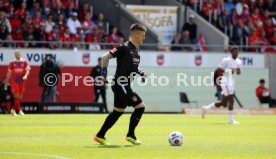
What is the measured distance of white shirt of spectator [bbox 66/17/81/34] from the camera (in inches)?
1470

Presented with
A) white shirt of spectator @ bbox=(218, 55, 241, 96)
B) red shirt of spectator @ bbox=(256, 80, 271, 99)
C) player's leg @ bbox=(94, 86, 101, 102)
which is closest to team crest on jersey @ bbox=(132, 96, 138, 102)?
white shirt of spectator @ bbox=(218, 55, 241, 96)

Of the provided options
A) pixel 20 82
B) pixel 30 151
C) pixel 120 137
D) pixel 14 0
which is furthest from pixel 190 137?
pixel 14 0

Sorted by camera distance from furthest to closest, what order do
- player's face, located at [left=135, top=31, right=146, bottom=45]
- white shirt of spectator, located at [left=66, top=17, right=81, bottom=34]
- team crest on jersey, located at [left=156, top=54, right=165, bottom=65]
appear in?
team crest on jersey, located at [left=156, top=54, right=165, bottom=65] < white shirt of spectator, located at [left=66, top=17, right=81, bottom=34] < player's face, located at [left=135, top=31, right=146, bottom=45]

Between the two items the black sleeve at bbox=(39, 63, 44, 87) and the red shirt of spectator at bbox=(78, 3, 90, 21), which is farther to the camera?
the red shirt of spectator at bbox=(78, 3, 90, 21)

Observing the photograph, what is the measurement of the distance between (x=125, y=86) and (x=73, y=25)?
70.0 ft

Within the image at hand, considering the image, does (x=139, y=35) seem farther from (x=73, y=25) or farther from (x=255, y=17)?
(x=255, y=17)

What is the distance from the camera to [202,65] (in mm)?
39188

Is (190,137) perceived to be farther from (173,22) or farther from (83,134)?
(173,22)

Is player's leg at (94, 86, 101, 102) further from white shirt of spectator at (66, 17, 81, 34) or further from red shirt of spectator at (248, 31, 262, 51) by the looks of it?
red shirt of spectator at (248, 31, 262, 51)

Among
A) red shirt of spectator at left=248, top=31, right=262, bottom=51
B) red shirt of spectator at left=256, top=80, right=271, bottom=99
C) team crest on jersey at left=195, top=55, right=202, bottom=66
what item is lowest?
red shirt of spectator at left=256, top=80, right=271, bottom=99

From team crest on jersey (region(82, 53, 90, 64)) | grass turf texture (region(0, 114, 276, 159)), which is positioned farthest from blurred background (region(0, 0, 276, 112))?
grass turf texture (region(0, 114, 276, 159))

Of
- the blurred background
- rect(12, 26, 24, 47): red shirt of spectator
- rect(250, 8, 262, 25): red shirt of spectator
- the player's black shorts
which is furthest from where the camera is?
rect(250, 8, 262, 25): red shirt of spectator

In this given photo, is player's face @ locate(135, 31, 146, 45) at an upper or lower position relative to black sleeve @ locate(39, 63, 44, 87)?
upper

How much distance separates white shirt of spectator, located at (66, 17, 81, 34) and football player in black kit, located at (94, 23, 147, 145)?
20.7 m
